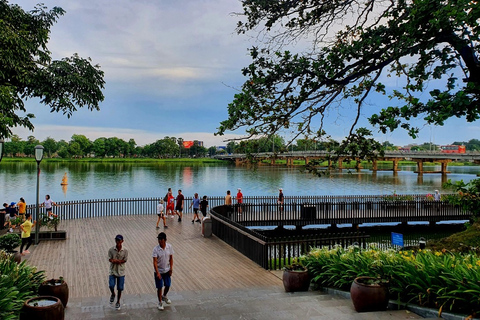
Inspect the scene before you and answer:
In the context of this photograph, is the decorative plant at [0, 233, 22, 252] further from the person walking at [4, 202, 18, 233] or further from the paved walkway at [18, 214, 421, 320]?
the person walking at [4, 202, 18, 233]

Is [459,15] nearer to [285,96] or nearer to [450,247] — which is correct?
[285,96]

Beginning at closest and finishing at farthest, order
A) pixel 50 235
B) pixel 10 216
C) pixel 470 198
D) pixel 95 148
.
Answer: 1. pixel 470 198
2. pixel 50 235
3. pixel 10 216
4. pixel 95 148

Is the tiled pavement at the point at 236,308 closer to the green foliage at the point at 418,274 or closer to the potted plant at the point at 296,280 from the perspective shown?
the potted plant at the point at 296,280

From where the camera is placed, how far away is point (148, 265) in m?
12.0

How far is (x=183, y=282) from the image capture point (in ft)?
34.2

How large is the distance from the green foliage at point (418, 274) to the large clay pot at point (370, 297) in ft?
1.06

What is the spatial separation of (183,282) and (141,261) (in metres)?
2.69

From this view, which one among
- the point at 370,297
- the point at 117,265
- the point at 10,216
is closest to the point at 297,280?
the point at 370,297

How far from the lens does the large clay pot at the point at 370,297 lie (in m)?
6.89

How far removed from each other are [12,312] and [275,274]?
727 centimetres

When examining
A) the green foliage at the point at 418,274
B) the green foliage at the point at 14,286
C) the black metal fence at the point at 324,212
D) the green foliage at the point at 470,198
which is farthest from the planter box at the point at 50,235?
the green foliage at the point at 470,198

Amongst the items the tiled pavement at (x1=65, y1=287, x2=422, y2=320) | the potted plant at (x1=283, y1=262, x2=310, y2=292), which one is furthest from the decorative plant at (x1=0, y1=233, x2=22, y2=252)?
the potted plant at (x1=283, y1=262, x2=310, y2=292)

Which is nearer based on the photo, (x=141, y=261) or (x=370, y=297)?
(x=370, y=297)

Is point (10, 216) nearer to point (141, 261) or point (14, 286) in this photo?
point (141, 261)
